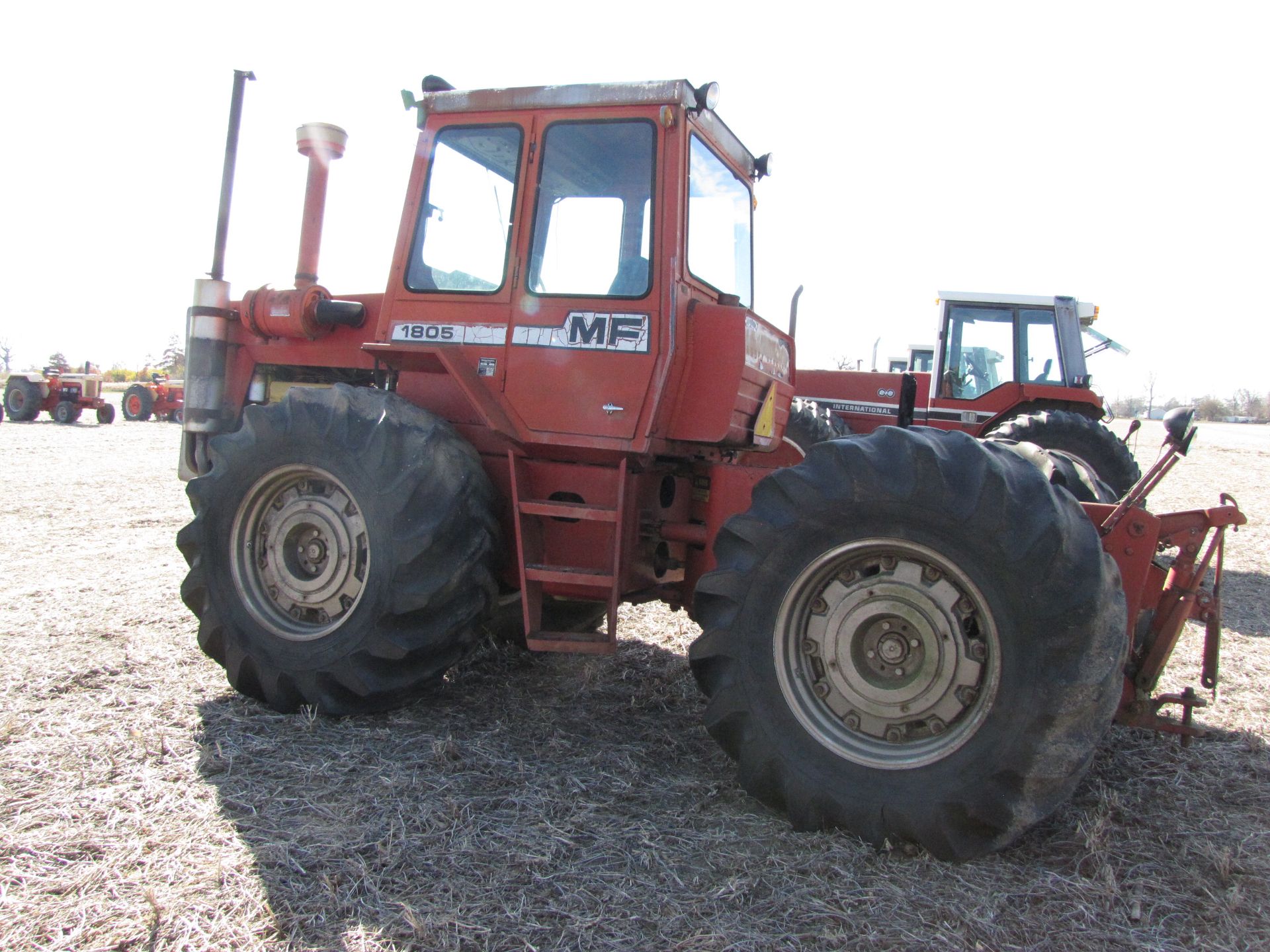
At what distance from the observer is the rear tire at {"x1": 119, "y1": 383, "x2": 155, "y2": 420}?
1024 inches

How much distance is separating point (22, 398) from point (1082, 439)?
80.1ft

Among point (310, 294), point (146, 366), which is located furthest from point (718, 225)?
point (146, 366)

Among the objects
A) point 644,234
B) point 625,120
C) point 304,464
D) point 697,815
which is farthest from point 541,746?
point 625,120

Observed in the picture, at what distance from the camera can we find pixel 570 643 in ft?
12.4

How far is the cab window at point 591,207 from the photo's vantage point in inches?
157

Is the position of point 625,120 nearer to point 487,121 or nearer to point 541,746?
point 487,121

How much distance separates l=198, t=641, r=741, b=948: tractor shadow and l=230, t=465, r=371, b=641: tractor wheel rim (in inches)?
17.5

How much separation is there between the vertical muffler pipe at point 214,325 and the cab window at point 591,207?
206 cm

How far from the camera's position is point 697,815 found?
10.1 ft

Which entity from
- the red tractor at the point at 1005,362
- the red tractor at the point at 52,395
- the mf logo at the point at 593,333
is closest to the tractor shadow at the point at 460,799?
the mf logo at the point at 593,333

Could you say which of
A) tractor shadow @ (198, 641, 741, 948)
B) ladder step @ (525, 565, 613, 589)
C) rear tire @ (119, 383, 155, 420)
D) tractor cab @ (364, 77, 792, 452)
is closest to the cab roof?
tractor cab @ (364, 77, 792, 452)

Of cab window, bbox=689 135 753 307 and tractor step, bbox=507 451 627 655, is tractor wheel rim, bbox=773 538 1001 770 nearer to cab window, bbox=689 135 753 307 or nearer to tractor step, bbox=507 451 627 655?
tractor step, bbox=507 451 627 655

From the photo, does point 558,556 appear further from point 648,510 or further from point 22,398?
point 22,398

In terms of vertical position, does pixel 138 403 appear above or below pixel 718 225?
below
